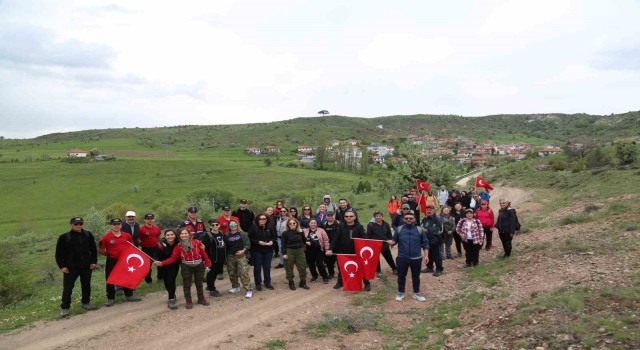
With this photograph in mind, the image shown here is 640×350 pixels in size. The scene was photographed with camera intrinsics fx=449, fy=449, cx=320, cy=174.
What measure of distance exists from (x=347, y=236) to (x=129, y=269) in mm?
5265

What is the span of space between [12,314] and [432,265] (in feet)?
35.2

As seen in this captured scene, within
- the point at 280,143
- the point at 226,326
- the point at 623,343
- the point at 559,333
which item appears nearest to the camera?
the point at 623,343

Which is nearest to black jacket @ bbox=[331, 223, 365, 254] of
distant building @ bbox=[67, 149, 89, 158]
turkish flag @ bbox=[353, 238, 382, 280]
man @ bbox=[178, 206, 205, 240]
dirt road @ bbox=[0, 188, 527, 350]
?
turkish flag @ bbox=[353, 238, 382, 280]

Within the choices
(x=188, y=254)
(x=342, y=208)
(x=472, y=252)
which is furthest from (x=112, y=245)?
(x=472, y=252)

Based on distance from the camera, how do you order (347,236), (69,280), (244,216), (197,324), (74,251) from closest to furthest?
(197,324) → (69,280) → (74,251) → (347,236) → (244,216)

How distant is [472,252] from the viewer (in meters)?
12.8

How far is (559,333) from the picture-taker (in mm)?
6801

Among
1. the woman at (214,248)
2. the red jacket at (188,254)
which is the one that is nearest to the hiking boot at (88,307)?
the red jacket at (188,254)

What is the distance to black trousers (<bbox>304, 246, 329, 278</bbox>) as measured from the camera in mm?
11984

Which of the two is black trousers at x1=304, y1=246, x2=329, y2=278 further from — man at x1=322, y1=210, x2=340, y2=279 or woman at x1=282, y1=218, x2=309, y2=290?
woman at x1=282, y1=218, x2=309, y2=290

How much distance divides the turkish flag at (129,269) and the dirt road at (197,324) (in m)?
0.60

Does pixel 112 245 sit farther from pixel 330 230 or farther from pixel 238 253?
pixel 330 230

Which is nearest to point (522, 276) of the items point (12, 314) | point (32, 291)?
point (12, 314)

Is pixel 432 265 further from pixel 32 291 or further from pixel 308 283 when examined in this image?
pixel 32 291
